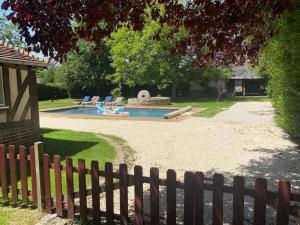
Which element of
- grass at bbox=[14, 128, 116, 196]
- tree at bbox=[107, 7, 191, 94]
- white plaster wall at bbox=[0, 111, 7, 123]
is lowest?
grass at bbox=[14, 128, 116, 196]

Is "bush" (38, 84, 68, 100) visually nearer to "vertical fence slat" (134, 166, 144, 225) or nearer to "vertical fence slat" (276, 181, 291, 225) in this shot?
"vertical fence slat" (134, 166, 144, 225)

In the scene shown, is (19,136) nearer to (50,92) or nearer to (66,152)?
(66,152)

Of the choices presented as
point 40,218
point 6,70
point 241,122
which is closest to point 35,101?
point 6,70

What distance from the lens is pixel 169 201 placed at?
4.39 metres

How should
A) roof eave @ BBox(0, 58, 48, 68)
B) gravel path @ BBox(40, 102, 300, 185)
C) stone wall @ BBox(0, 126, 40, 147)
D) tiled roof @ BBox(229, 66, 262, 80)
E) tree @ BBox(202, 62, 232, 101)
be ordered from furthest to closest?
tiled roof @ BBox(229, 66, 262, 80), tree @ BBox(202, 62, 232, 101), stone wall @ BBox(0, 126, 40, 147), roof eave @ BBox(0, 58, 48, 68), gravel path @ BBox(40, 102, 300, 185)

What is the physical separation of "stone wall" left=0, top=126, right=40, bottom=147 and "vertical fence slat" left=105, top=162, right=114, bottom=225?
6.20 meters

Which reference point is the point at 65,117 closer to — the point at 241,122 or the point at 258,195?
the point at 241,122

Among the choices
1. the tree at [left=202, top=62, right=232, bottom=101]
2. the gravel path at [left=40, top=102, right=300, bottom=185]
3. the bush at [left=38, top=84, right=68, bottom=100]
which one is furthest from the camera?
the bush at [left=38, top=84, right=68, bottom=100]

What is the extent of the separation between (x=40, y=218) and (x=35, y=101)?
670 centimetres

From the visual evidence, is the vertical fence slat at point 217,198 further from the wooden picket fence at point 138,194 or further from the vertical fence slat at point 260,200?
the vertical fence slat at point 260,200

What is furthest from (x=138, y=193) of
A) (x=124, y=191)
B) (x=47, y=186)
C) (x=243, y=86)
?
(x=243, y=86)

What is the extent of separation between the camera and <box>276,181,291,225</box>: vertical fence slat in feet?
11.7

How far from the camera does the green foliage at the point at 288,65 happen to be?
28.8 ft

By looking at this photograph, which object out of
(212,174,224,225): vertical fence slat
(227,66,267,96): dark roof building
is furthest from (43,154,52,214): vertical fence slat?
(227,66,267,96): dark roof building
